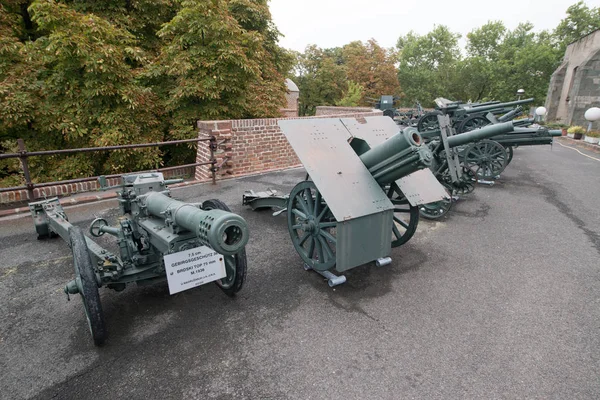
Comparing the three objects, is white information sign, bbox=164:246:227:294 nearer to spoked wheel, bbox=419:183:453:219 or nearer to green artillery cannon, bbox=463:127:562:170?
spoked wheel, bbox=419:183:453:219

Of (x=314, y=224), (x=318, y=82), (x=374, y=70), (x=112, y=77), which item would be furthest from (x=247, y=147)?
(x=374, y=70)

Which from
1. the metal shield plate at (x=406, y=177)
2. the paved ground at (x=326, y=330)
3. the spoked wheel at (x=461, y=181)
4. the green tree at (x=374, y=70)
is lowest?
the paved ground at (x=326, y=330)

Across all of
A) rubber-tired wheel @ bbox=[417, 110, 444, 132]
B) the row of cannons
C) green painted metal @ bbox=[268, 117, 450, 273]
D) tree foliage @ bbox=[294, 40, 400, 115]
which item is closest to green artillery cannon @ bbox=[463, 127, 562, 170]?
rubber-tired wheel @ bbox=[417, 110, 444, 132]

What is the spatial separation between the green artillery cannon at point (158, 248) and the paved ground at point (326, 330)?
0.33 meters

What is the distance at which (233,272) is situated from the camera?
3117 mm

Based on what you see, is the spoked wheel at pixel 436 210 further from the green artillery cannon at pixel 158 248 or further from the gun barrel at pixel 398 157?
the green artillery cannon at pixel 158 248

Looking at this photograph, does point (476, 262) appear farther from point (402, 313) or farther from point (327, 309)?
point (327, 309)

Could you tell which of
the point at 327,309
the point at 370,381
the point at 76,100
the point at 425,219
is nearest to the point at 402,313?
the point at 327,309

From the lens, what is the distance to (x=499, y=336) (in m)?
2.81

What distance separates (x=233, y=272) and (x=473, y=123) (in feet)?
34.8

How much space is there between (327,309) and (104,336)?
6.08ft

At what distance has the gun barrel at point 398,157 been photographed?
3076mm

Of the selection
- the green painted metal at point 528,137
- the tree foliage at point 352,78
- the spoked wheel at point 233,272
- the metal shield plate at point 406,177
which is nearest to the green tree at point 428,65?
the tree foliage at point 352,78

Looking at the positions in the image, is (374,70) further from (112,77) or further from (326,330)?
(326,330)
